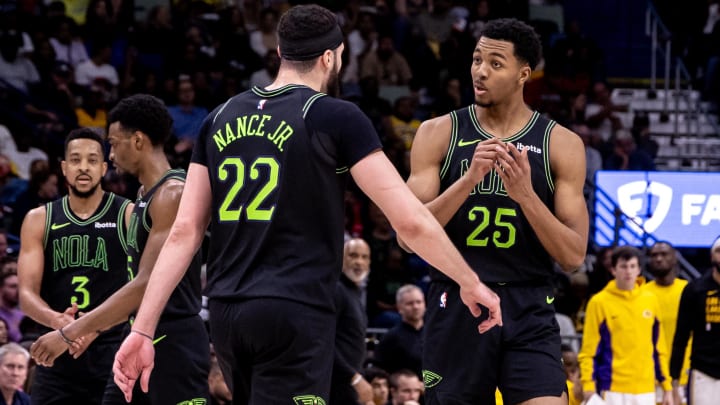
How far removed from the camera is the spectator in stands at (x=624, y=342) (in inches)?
474

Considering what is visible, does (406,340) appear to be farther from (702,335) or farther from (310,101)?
(310,101)

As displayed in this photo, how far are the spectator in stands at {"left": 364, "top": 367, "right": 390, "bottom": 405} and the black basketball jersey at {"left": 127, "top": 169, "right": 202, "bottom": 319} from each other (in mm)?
4858

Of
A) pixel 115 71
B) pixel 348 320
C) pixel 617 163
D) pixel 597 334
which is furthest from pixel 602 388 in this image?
pixel 115 71

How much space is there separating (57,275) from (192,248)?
3121mm

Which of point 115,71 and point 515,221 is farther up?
point 115,71

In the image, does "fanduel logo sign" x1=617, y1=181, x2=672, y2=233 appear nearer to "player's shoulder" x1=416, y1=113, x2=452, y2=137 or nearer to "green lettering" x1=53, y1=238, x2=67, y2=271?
"green lettering" x1=53, y1=238, x2=67, y2=271

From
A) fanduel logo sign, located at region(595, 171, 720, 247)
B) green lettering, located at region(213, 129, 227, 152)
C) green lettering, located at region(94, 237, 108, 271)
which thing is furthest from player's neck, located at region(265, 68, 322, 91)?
fanduel logo sign, located at region(595, 171, 720, 247)

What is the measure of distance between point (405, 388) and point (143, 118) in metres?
5.16

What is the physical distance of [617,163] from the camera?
17.5 metres

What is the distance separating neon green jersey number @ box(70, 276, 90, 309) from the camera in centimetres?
754

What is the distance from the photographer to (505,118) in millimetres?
6039

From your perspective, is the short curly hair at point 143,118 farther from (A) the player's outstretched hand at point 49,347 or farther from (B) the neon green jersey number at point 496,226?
(B) the neon green jersey number at point 496,226

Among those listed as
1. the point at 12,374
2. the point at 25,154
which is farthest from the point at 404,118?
the point at 12,374

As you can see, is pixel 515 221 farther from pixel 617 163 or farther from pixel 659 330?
pixel 617 163
